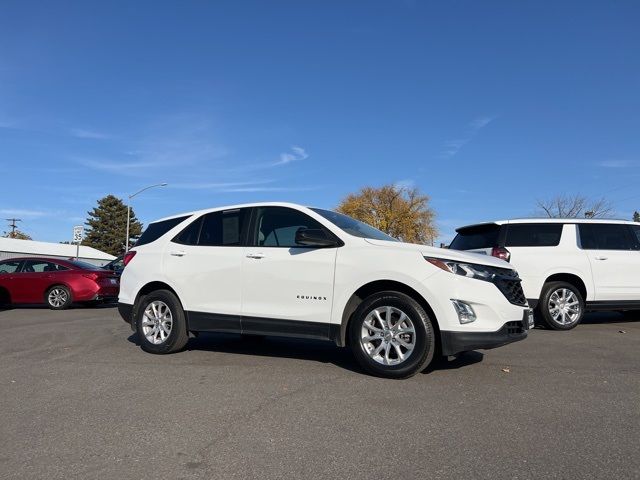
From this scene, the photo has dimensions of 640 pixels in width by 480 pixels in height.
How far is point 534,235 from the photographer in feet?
29.8

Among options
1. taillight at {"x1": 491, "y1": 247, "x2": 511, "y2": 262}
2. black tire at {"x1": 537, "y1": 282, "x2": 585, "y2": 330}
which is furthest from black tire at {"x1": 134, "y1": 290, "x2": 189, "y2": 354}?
black tire at {"x1": 537, "y1": 282, "x2": 585, "y2": 330}

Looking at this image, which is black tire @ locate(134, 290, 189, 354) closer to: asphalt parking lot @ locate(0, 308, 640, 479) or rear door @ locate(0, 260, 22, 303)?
asphalt parking lot @ locate(0, 308, 640, 479)

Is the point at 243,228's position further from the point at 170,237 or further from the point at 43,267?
the point at 43,267

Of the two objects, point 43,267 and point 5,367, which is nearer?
point 5,367

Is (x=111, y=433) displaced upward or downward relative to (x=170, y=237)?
downward

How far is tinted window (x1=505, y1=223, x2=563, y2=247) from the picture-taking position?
29.6 feet

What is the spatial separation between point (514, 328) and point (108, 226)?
90.8 m

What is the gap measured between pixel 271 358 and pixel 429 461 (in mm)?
3337

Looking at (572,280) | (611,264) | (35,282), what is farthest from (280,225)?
(35,282)

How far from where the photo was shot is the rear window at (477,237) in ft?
30.1

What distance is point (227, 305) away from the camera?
241 inches

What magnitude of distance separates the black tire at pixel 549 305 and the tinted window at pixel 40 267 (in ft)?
38.2

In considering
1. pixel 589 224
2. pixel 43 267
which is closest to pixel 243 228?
pixel 589 224

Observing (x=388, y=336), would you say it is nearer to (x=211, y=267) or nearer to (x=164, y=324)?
(x=211, y=267)
